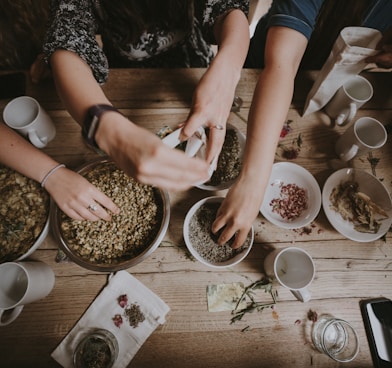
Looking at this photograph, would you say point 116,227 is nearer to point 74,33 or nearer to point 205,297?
point 205,297

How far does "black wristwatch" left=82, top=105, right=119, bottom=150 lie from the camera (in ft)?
2.75

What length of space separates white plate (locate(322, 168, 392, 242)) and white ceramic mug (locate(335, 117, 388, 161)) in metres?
0.08

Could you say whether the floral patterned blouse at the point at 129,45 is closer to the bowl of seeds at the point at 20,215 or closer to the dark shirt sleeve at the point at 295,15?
the dark shirt sleeve at the point at 295,15

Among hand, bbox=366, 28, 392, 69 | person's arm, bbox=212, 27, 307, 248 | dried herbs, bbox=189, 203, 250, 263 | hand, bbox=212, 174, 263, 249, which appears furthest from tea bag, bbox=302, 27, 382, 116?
dried herbs, bbox=189, 203, 250, 263

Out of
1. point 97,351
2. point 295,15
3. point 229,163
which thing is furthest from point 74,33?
point 97,351

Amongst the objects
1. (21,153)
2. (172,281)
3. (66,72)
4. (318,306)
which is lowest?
(318,306)

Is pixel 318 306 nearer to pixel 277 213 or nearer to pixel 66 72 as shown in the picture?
pixel 277 213

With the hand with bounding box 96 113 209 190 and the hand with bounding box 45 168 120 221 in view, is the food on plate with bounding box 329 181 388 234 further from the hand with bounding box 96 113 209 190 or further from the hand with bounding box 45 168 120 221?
the hand with bounding box 45 168 120 221

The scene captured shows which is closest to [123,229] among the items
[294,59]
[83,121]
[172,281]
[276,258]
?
[172,281]

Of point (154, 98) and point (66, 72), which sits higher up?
point (66, 72)

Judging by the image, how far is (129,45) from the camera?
1465 mm

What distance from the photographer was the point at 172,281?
1112mm

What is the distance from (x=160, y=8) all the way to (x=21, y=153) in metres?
0.89

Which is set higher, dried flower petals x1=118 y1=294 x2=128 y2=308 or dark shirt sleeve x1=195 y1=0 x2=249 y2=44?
dark shirt sleeve x1=195 y1=0 x2=249 y2=44
